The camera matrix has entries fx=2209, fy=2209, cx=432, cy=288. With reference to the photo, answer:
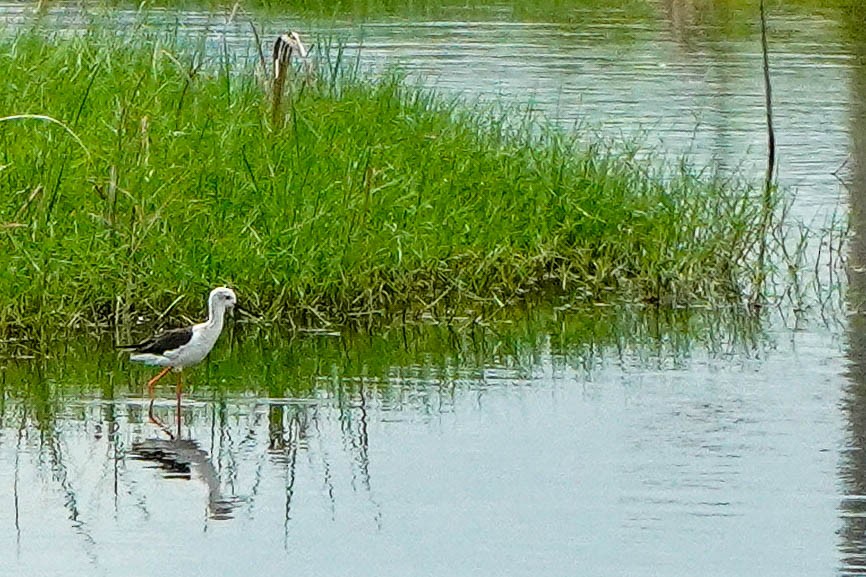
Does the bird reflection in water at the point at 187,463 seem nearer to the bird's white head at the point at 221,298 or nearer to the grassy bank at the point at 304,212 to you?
the bird's white head at the point at 221,298

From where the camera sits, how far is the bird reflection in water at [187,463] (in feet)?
23.9

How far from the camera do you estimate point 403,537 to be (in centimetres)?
690

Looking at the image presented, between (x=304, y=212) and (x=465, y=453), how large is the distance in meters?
2.89

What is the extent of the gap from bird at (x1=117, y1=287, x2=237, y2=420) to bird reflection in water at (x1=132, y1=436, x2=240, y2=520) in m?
0.53

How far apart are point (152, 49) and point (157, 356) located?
228 inches

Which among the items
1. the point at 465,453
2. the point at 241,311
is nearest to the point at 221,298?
the point at 465,453

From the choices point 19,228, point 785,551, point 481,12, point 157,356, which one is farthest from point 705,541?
point 481,12

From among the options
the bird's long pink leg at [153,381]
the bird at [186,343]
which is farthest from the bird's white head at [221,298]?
the bird's long pink leg at [153,381]

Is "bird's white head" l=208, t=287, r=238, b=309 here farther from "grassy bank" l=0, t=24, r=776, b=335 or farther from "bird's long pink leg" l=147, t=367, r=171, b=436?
"grassy bank" l=0, t=24, r=776, b=335

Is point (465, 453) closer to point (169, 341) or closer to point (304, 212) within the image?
point (169, 341)

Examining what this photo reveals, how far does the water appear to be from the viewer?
6.75 m

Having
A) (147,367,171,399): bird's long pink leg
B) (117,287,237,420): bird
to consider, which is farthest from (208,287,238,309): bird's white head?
(147,367,171,399): bird's long pink leg

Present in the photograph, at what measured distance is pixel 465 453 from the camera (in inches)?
316

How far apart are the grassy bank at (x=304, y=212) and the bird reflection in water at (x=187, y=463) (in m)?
1.66
